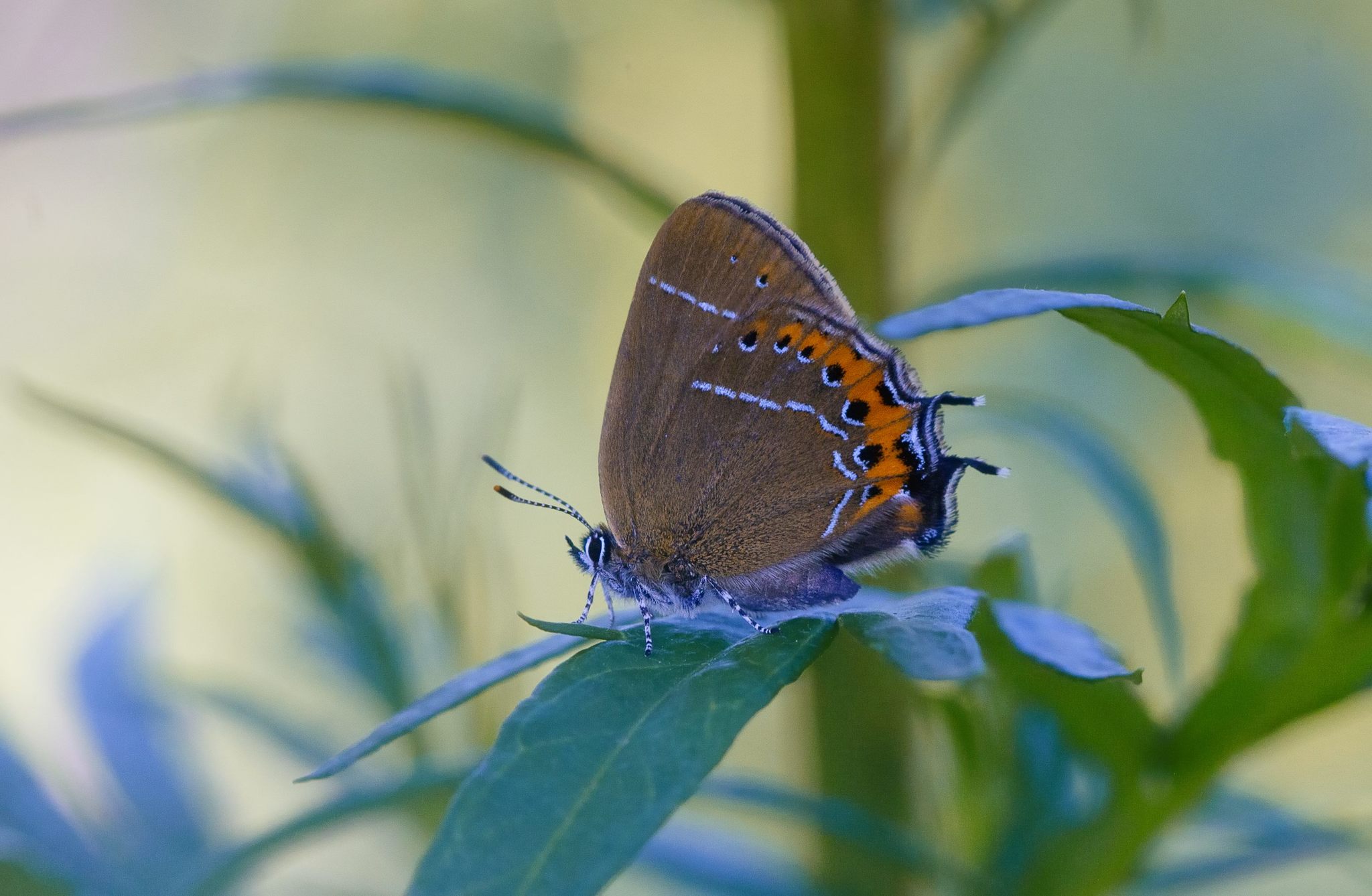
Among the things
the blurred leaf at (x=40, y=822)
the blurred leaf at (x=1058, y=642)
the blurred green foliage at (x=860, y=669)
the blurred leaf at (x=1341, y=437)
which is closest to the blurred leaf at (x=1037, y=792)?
the blurred green foliage at (x=860, y=669)

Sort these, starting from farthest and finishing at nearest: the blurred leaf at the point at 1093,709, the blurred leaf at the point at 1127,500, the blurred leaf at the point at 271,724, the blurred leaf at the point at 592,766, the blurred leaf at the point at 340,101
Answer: the blurred leaf at the point at 271,724
the blurred leaf at the point at 1127,500
the blurred leaf at the point at 340,101
the blurred leaf at the point at 1093,709
the blurred leaf at the point at 592,766

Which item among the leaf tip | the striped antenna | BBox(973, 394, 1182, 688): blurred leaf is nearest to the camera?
the leaf tip

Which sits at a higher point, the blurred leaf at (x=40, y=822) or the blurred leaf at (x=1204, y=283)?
the blurred leaf at (x=1204, y=283)

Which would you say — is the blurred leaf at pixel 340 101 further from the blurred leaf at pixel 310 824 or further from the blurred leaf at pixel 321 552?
→ the blurred leaf at pixel 310 824

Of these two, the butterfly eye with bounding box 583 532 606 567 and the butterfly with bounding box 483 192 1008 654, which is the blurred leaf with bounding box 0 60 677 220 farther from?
the butterfly eye with bounding box 583 532 606 567

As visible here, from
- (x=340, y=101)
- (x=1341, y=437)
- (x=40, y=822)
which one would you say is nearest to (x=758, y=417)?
(x=340, y=101)

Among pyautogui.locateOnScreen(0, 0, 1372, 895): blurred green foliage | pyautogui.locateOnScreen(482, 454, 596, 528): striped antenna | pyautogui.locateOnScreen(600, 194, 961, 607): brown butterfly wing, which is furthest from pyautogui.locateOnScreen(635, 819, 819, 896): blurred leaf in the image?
pyautogui.locateOnScreen(482, 454, 596, 528): striped antenna

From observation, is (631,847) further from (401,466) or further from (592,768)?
(401,466)
